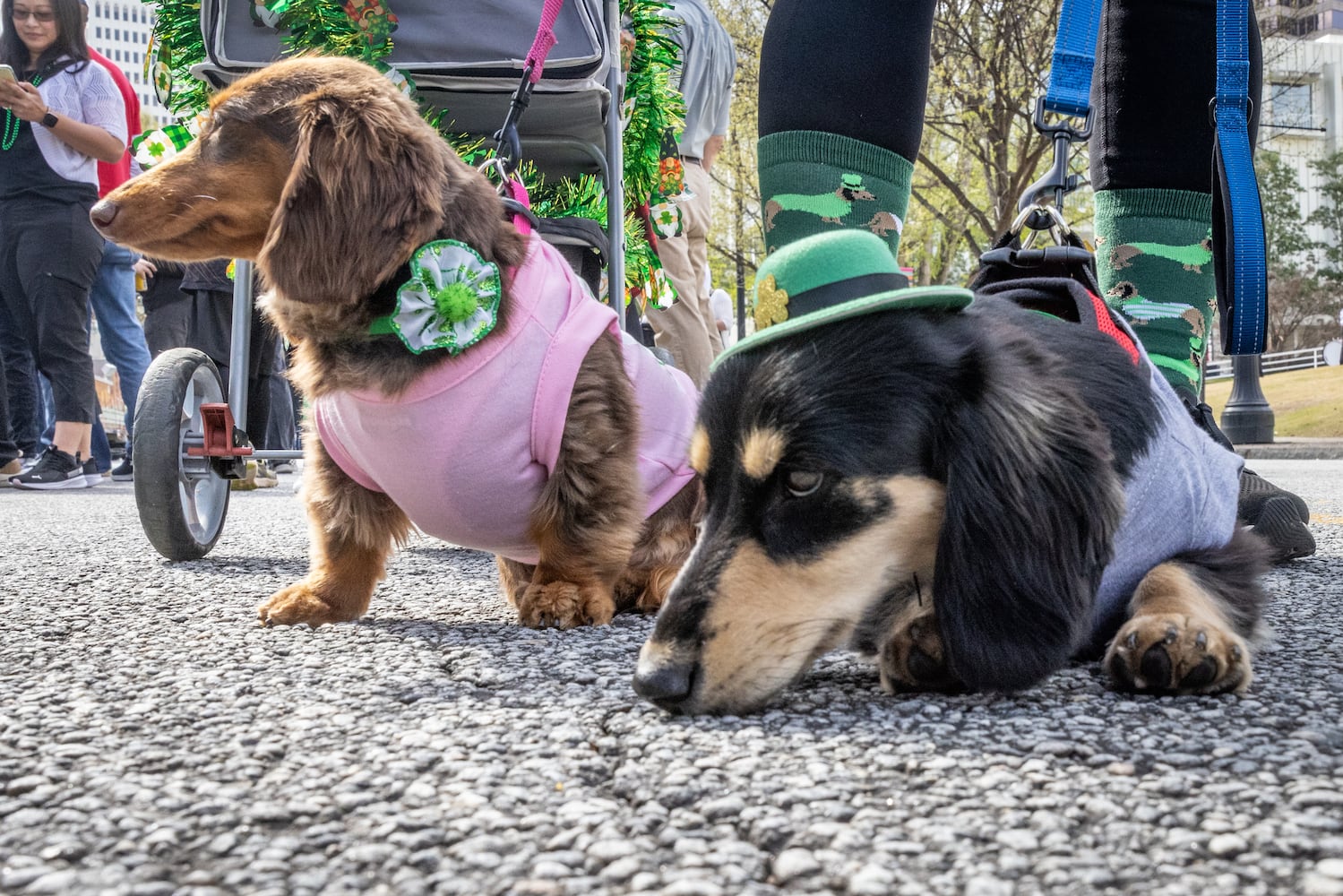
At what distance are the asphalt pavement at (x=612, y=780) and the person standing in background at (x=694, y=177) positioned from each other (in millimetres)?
3956

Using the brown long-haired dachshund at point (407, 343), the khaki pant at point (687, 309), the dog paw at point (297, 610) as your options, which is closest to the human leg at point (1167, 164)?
the brown long-haired dachshund at point (407, 343)

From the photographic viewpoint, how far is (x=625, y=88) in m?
4.22

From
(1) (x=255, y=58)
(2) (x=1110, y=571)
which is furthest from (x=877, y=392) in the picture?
(1) (x=255, y=58)

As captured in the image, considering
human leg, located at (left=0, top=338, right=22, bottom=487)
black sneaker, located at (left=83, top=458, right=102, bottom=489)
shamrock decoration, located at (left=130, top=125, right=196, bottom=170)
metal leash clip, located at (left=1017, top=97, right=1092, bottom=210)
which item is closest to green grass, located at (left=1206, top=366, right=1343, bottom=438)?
black sneaker, located at (left=83, top=458, right=102, bottom=489)

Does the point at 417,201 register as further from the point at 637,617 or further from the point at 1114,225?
the point at 1114,225

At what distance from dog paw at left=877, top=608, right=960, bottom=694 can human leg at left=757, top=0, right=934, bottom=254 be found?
3.56 feet

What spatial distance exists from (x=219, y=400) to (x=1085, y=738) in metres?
3.19

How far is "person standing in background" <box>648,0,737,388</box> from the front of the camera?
5891mm

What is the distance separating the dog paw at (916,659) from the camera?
164 cm

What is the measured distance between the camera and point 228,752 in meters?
1.39

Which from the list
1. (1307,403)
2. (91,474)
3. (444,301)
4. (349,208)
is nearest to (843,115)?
(444,301)

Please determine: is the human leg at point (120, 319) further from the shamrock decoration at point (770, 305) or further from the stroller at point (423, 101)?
the shamrock decoration at point (770, 305)

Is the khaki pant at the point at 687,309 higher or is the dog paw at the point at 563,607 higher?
the khaki pant at the point at 687,309

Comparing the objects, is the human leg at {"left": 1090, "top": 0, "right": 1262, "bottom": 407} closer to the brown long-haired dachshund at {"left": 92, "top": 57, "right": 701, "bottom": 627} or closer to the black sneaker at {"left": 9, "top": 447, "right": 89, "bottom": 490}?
the brown long-haired dachshund at {"left": 92, "top": 57, "right": 701, "bottom": 627}
